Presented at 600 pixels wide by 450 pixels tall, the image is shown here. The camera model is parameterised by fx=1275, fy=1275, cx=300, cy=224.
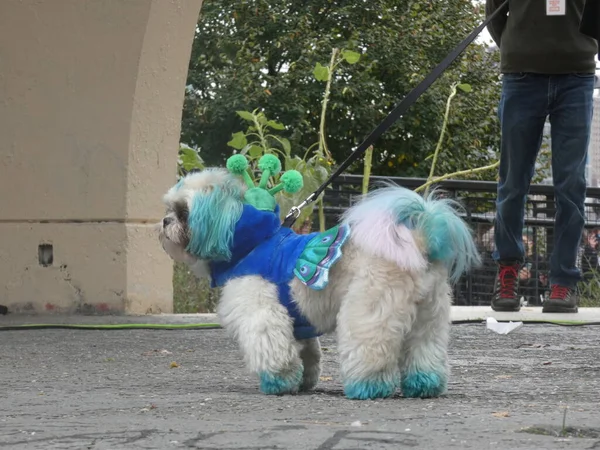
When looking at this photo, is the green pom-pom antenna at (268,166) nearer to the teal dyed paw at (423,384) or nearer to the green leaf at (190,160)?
the teal dyed paw at (423,384)

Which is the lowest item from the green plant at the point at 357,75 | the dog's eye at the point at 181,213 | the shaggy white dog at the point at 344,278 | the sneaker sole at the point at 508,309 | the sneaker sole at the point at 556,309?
the sneaker sole at the point at 508,309

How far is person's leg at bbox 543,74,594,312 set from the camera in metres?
7.80

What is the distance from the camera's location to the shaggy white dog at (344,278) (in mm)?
4617

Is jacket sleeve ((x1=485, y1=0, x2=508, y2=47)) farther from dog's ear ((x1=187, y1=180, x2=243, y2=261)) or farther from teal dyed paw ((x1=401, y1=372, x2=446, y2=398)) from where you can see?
teal dyed paw ((x1=401, y1=372, x2=446, y2=398))

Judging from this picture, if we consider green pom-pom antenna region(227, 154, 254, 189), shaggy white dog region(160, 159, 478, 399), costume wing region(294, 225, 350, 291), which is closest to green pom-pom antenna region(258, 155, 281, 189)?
green pom-pom antenna region(227, 154, 254, 189)

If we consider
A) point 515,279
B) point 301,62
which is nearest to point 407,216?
point 515,279

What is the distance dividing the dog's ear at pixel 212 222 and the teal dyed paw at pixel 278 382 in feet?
1.63

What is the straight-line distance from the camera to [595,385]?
502 cm

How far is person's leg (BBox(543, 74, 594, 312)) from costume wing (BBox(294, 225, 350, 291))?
338cm

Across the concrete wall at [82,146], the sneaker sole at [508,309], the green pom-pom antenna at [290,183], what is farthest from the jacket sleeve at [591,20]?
the green pom-pom antenna at [290,183]

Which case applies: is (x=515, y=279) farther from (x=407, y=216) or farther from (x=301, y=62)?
(x=301, y=62)

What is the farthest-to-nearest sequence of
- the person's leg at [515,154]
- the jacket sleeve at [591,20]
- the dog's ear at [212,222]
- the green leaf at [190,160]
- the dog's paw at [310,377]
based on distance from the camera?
the green leaf at [190,160] < the person's leg at [515,154] < the jacket sleeve at [591,20] < the dog's paw at [310,377] < the dog's ear at [212,222]

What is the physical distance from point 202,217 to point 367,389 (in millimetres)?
901

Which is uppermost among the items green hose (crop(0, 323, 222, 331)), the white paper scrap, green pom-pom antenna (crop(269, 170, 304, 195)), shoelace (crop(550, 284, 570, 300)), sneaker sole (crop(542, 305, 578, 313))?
green pom-pom antenna (crop(269, 170, 304, 195))
